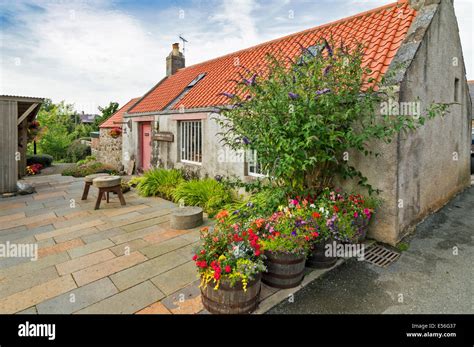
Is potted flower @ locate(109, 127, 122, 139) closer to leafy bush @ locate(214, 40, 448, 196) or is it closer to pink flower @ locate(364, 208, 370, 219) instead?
leafy bush @ locate(214, 40, 448, 196)

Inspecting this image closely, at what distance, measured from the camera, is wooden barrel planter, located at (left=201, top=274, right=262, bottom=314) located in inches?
104

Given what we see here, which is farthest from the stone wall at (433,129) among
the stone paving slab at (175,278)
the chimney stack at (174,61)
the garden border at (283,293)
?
the chimney stack at (174,61)

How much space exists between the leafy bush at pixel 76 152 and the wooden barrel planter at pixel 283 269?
2082cm

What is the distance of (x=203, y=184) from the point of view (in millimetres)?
7195

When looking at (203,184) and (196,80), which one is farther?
(196,80)

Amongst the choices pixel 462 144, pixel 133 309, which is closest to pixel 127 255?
pixel 133 309

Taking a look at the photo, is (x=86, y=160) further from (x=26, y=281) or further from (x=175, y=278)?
(x=175, y=278)

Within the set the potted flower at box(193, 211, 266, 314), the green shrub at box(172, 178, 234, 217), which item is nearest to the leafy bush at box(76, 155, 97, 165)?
the green shrub at box(172, 178, 234, 217)

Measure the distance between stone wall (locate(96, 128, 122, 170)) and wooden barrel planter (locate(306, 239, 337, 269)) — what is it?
11.8 meters

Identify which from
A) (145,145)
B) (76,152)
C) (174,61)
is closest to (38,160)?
(76,152)

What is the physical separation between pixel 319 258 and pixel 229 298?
1705 millimetres

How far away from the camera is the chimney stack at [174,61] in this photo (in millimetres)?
13808
